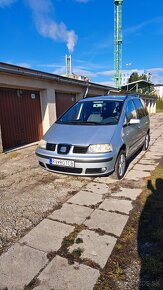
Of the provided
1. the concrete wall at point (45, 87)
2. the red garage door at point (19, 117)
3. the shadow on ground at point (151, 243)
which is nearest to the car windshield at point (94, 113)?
the shadow on ground at point (151, 243)

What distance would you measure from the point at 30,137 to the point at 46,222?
6302 millimetres

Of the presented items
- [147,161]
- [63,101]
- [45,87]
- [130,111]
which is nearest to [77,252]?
[130,111]

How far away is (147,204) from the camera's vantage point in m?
3.39

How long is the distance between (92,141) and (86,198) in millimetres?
1022

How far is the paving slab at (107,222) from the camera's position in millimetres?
2747

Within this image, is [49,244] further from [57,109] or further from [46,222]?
[57,109]

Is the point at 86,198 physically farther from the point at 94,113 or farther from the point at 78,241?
the point at 94,113

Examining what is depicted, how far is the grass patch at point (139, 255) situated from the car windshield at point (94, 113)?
197cm

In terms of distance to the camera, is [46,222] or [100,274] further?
[46,222]

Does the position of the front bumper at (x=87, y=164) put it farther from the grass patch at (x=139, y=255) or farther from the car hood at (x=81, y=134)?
the grass patch at (x=139, y=255)

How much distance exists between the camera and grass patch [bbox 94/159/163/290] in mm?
1942

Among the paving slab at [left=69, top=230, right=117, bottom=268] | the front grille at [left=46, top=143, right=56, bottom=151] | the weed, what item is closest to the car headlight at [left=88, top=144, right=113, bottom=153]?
the front grille at [left=46, top=143, right=56, bottom=151]

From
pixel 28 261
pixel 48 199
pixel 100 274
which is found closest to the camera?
pixel 100 274

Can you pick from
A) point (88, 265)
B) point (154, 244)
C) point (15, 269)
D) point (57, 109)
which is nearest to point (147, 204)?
point (154, 244)
